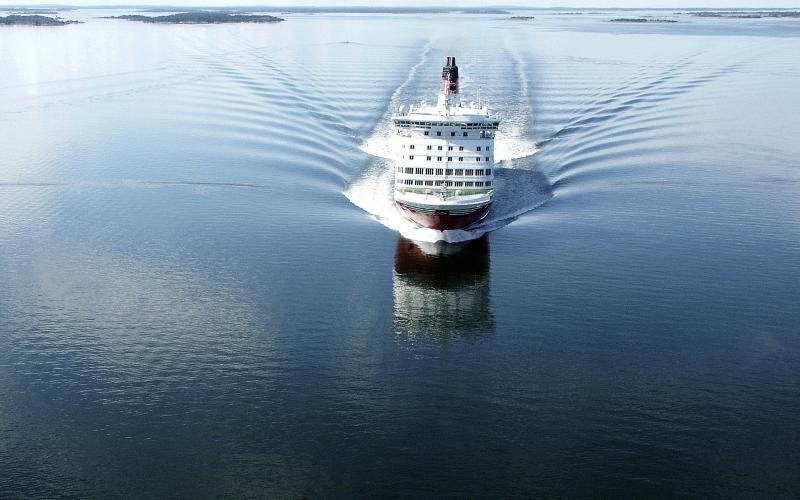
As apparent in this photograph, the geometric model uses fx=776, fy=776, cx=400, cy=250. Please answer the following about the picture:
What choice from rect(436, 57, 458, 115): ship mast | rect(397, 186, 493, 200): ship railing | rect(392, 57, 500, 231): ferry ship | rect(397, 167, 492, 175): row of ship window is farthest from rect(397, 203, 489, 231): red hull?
rect(436, 57, 458, 115): ship mast

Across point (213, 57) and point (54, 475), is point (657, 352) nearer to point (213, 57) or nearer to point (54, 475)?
point (54, 475)

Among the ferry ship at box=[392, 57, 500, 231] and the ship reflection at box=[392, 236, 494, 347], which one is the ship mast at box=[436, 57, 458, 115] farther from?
the ship reflection at box=[392, 236, 494, 347]

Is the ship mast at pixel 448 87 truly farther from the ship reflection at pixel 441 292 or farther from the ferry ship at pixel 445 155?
the ship reflection at pixel 441 292

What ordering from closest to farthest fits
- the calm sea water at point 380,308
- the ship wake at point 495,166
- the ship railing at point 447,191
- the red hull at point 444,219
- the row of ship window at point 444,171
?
the calm sea water at point 380,308 < the red hull at point 444,219 < the ship railing at point 447,191 < the ship wake at point 495,166 < the row of ship window at point 444,171

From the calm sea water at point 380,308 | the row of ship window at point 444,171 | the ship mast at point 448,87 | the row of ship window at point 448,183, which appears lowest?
the calm sea water at point 380,308

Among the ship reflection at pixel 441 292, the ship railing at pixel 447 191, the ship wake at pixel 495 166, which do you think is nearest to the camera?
the ship reflection at pixel 441 292

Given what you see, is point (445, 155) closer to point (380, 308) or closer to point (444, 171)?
point (444, 171)

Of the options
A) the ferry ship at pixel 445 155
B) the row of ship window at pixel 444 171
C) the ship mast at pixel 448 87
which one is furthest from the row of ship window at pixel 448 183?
the ship mast at pixel 448 87
